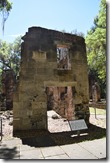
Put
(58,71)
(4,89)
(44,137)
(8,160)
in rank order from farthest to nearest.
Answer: (4,89), (58,71), (44,137), (8,160)

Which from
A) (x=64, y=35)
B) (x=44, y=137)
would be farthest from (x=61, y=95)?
(x=44, y=137)

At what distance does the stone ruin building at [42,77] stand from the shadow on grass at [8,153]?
123 inches

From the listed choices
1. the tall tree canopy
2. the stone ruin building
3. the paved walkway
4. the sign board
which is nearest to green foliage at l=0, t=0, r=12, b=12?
the stone ruin building

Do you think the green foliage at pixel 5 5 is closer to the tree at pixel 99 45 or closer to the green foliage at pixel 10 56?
the tree at pixel 99 45

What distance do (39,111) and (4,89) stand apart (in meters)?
15.4

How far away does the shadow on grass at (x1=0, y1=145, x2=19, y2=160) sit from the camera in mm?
5367

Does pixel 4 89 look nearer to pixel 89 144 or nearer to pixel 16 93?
pixel 16 93

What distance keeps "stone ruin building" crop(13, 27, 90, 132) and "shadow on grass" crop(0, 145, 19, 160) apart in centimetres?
311

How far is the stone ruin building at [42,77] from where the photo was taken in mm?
9656

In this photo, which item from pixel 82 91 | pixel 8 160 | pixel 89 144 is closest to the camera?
pixel 8 160

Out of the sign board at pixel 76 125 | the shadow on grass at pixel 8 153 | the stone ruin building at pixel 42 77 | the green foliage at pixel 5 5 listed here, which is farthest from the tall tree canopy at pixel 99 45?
the shadow on grass at pixel 8 153

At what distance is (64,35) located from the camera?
11.1m

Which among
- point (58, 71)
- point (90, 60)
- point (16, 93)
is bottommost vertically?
point (16, 93)

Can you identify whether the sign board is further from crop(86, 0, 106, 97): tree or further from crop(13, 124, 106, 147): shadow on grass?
crop(86, 0, 106, 97): tree
